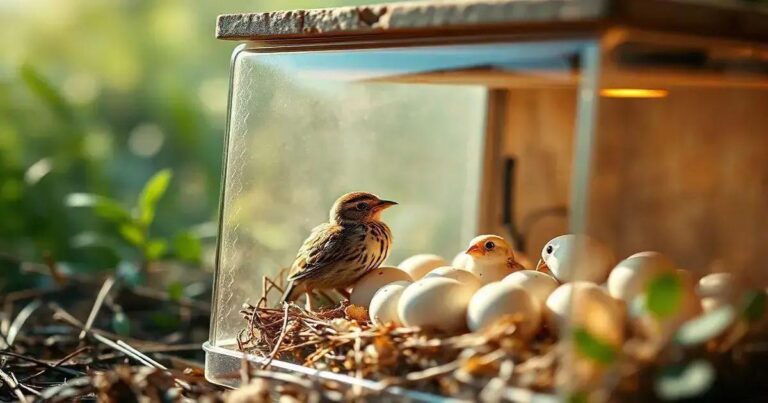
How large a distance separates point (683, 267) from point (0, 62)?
2.77 metres

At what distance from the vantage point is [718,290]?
3.99 ft

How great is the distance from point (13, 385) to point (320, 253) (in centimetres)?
44

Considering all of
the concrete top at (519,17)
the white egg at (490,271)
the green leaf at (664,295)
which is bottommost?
the white egg at (490,271)


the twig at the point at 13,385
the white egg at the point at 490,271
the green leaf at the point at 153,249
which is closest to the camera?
the twig at the point at 13,385

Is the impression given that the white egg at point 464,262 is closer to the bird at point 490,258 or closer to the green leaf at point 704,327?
the bird at point 490,258

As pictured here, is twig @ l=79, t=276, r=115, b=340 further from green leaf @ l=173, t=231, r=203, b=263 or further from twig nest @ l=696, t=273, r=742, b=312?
twig nest @ l=696, t=273, r=742, b=312

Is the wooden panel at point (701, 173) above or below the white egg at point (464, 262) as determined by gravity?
above

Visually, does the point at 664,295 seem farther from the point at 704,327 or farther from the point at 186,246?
the point at 186,246

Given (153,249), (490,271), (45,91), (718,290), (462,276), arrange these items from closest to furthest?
(718,290) → (462,276) → (490,271) → (153,249) → (45,91)

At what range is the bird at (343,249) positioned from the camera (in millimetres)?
1508

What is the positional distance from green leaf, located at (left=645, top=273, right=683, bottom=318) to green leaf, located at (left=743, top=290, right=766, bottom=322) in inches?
4.8

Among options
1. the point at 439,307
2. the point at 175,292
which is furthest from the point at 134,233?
the point at 439,307

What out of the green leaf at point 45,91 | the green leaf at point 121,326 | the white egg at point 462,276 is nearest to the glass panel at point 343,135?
the white egg at point 462,276

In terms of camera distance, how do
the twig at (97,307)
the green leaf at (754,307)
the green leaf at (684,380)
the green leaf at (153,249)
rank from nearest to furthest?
the green leaf at (684,380) < the green leaf at (754,307) < the twig at (97,307) < the green leaf at (153,249)
